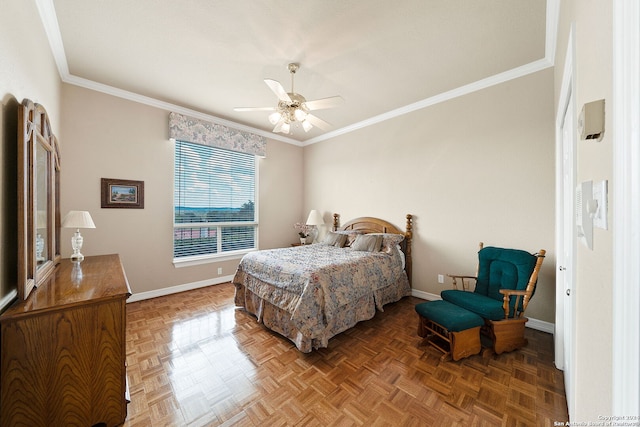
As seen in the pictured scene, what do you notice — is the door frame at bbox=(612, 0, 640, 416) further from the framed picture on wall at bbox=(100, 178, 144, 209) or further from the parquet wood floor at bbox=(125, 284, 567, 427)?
the framed picture on wall at bbox=(100, 178, 144, 209)

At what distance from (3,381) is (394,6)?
3366 millimetres

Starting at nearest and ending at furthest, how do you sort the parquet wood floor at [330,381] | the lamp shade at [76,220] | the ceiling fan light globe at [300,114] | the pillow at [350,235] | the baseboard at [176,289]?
1. the parquet wood floor at [330,381]
2. the lamp shade at [76,220]
3. the ceiling fan light globe at [300,114]
4. the baseboard at [176,289]
5. the pillow at [350,235]

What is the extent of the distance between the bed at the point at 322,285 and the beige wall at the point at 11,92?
6.03 feet

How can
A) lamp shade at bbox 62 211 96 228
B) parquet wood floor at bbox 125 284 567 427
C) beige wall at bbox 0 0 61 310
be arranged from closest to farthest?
beige wall at bbox 0 0 61 310 < parquet wood floor at bbox 125 284 567 427 < lamp shade at bbox 62 211 96 228

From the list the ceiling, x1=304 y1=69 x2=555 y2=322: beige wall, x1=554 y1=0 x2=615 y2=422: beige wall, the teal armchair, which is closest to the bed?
x1=304 y1=69 x2=555 y2=322: beige wall

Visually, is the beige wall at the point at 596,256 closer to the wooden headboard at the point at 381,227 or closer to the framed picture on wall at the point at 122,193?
the wooden headboard at the point at 381,227

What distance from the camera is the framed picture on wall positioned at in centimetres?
320

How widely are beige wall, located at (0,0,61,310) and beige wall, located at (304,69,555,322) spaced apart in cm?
389

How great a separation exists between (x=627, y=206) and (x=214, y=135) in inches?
179

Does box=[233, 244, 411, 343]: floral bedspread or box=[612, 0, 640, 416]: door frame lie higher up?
box=[612, 0, 640, 416]: door frame

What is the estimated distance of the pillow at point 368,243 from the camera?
3.49 meters

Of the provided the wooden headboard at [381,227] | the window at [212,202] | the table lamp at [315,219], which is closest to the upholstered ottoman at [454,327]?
the wooden headboard at [381,227]

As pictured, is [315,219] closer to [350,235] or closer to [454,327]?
[350,235]

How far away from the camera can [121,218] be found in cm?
333
